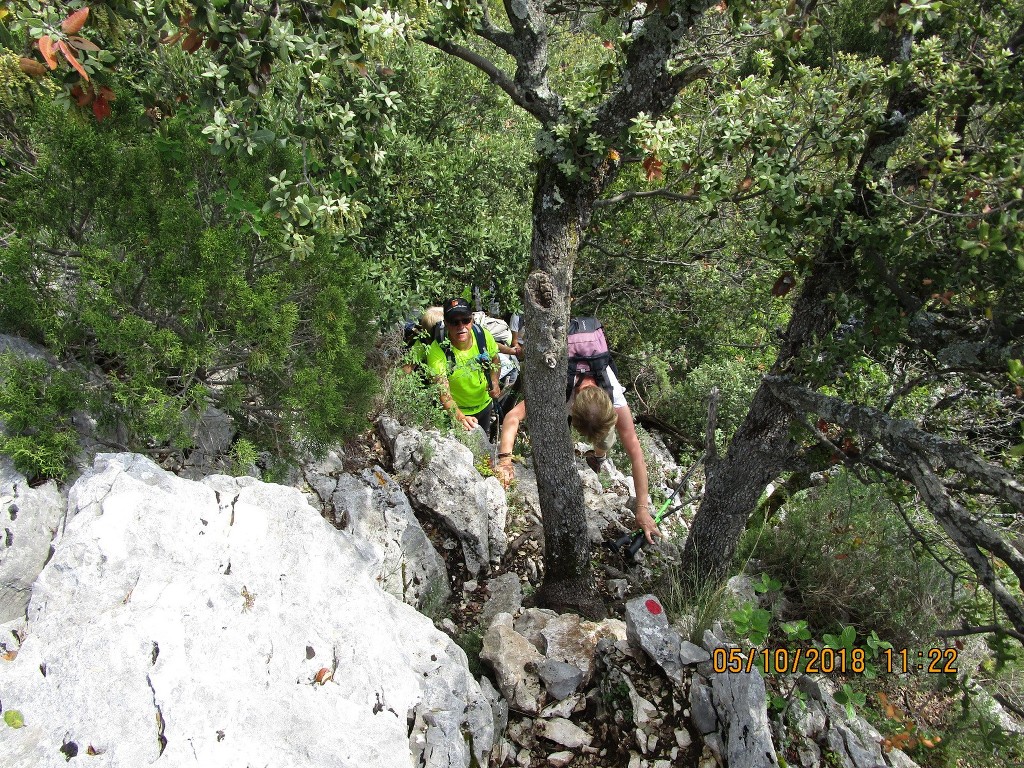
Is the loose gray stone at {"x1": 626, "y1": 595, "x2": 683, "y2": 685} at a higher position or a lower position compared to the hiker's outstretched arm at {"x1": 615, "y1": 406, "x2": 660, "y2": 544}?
lower

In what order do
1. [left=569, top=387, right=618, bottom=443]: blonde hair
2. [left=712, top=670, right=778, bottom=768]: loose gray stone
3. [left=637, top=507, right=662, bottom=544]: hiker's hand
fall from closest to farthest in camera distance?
[left=712, top=670, right=778, bottom=768]: loose gray stone, [left=569, top=387, right=618, bottom=443]: blonde hair, [left=637, top=507, right=662, bottom=544]: hiker's hand

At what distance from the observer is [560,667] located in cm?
391

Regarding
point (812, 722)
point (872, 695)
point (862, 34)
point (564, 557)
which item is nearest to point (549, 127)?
point (564, 557)

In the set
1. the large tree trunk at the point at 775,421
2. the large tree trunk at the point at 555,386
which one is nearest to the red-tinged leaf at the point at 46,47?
the large tree trunk at the point at 555,386

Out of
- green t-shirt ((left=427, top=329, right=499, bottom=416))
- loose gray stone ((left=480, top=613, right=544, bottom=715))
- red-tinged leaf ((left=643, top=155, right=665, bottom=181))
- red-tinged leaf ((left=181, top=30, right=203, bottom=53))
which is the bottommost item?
loose gray stone ((left=480, top=613, right=544, bottom=715))

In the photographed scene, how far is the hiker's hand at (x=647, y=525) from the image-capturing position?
17.5 feet

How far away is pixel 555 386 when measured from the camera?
14.1 feet

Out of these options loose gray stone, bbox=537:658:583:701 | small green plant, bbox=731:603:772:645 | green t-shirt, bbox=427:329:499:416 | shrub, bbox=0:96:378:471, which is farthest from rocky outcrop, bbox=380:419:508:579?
small green plant, bbox=731:603:772:645

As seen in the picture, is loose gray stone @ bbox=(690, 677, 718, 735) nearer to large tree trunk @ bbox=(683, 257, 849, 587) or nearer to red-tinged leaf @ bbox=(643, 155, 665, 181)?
large tree trunk @ bbox=(683, 257, 849, 587)

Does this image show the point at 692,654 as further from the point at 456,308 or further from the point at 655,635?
the point at 456,308

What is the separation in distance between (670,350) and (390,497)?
4.82 m

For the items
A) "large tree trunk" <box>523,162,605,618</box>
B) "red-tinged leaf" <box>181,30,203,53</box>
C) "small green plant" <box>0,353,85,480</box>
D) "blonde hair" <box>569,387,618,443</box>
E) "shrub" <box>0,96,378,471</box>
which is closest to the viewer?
"red-tinged leaf" <box>181,30,203,53</box>

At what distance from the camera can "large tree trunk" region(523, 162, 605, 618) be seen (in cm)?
402

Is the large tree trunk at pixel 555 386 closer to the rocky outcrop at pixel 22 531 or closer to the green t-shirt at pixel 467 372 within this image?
the green t-shirt at pixel 467 372
